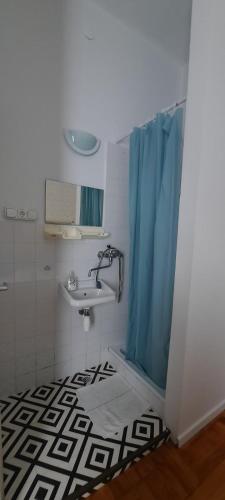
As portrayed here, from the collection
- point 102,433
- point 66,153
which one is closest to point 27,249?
point 66,153

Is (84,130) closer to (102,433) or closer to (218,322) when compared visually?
(218,322)

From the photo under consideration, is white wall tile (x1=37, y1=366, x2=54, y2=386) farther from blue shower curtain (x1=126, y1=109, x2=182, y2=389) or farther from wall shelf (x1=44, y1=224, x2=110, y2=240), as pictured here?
wall shelf (x1=44, y1=224, x2=110, y2=240)

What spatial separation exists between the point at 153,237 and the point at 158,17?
64.5 inches

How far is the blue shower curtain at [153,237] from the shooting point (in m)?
1.30

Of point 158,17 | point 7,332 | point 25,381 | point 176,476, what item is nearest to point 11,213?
point 7,332

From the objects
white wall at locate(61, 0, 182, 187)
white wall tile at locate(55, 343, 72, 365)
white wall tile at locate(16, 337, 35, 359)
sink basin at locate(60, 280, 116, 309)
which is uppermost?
white wall at locate(61, 0, 182, 187)

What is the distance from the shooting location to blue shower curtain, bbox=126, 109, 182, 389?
4.27ft

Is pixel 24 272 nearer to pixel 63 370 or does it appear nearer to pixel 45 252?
pixel 45 252

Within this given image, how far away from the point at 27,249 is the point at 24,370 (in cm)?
85

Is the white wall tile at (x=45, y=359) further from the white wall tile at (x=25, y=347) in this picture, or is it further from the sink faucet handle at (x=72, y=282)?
the sink faucet handle at (x=72, y=282)

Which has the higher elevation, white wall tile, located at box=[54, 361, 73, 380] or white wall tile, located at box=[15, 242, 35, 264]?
white wall tile, located at box=[15, 242, 35, 264]

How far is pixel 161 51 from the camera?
6.04ft

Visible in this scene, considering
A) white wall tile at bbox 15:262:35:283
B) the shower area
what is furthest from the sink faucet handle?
white wall tile at bbox 15:262:35:283

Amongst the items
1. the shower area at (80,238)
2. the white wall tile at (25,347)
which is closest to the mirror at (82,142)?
the shower area at (80,238)
